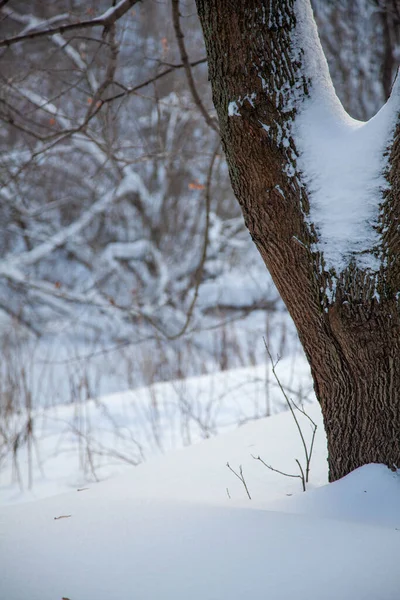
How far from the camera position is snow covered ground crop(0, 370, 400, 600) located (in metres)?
1.09

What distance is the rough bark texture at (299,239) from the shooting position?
4.42ft

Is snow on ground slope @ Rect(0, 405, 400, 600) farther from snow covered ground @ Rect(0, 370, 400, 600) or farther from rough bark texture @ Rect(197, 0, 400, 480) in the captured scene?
rough bark texture @ Rect(197, 0, 400, 480)

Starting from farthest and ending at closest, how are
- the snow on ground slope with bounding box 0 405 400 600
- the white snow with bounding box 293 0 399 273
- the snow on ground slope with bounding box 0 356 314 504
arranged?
1. the snow on ground slope with bounding box 0 356 314 504
2. the white snow with bounding box 293 0 399 273
3. the snow on ground slope with bounding box 0 405 400 600

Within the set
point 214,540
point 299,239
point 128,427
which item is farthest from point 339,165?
point 128,427

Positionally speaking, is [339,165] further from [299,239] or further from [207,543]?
[207,543]

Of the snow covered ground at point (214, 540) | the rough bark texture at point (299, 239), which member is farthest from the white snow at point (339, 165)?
the snow covered ground at point (214, 540)

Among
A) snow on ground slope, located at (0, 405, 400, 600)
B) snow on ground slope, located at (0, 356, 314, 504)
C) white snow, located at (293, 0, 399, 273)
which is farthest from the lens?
snow on ground slope, located at (0, 356, 314, 504)

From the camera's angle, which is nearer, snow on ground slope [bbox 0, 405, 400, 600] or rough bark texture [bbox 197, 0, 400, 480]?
snow on ground slope [bbox 0, 405, 400, 600]

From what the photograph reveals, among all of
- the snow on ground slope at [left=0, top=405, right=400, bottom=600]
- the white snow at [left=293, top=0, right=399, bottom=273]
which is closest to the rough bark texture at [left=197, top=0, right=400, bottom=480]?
the white snow at [left=293, top=0, right=399, bottom=273]

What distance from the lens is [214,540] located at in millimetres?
1262

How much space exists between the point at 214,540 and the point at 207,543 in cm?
2

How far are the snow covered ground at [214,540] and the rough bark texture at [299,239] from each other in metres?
0.17

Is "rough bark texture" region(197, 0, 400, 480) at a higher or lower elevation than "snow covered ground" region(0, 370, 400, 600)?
higher

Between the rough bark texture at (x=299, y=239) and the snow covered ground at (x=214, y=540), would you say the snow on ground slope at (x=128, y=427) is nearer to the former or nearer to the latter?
the snow covered ground at (x=214, y=540)
